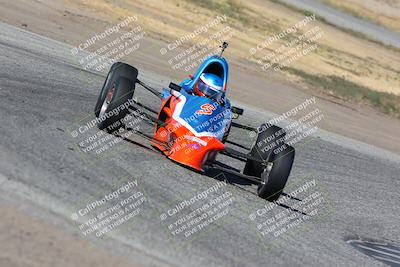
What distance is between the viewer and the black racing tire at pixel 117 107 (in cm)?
1052

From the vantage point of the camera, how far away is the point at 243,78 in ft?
79.3

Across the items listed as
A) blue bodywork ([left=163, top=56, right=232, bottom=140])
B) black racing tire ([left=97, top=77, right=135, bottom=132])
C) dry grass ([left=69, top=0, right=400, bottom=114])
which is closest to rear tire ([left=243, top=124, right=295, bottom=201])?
blue bodywork ([left=163, top=56, right=232, bottom=140])

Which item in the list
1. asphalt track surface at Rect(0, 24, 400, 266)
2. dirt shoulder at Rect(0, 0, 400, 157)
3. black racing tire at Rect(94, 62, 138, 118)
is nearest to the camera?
asphalt track surface at Rect(0, 24, 400, 266)

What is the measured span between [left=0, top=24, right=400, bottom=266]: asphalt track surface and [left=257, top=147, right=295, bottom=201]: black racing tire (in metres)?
0.16

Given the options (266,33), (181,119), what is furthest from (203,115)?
(266,33)

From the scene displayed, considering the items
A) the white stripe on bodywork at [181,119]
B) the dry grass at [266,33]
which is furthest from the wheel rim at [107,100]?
the dry grass at [266,33]

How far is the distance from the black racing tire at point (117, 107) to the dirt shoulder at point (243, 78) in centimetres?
1027

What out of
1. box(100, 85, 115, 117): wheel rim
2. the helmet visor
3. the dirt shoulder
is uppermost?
the helmet visor

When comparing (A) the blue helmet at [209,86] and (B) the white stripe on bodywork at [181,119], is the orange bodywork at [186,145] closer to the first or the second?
(B) the white stripe on bodywork at [181,119]

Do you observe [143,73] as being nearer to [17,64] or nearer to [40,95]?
[17,64]

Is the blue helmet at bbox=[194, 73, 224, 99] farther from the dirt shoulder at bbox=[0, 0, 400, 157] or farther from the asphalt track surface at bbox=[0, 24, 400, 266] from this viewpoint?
the dirt shoulder at bbox=[0, 0, 400, 157]

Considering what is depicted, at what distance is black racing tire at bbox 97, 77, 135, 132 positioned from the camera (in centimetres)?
1052

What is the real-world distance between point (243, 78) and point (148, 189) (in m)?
15.7

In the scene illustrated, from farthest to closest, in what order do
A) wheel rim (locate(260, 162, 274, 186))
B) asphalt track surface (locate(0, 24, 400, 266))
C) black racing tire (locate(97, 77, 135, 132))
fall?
black racing tire (locate(97, 77, 135, 132)), wheel rim (locate(260, 162, 274, 186)), asphalt track surface (locate(0, 24, 400, 266))
